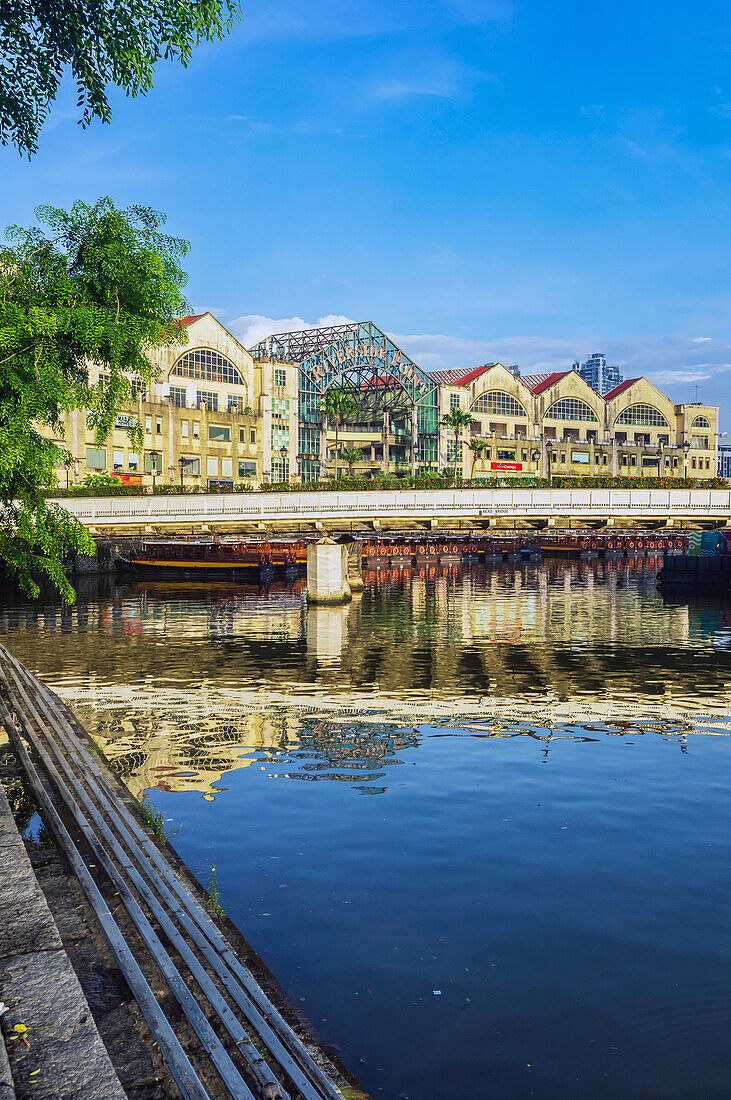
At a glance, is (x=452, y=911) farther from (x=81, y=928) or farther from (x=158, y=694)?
(x=158, y=694)

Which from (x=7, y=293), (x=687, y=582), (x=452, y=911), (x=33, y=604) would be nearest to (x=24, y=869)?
(x=452, y=911)

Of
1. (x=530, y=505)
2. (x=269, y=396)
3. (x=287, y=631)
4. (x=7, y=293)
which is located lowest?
(x=287, y=631)

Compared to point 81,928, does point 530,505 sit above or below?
above

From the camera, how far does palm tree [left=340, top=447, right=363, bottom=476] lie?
485 feet

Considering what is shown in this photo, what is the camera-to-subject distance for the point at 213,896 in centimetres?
1307

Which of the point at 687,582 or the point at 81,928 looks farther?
the point at 687,582

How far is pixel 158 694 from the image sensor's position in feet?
109

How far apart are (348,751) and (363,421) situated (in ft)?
436

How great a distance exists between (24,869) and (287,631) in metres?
42.1

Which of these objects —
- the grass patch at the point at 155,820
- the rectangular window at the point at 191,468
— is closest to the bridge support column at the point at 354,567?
the rectangular window at the point at 191,468

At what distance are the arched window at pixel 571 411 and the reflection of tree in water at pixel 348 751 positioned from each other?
149 metres

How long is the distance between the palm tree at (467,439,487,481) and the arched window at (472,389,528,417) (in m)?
6.47

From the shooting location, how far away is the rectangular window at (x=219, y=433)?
124 m

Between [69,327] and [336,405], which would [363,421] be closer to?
[336,405]
